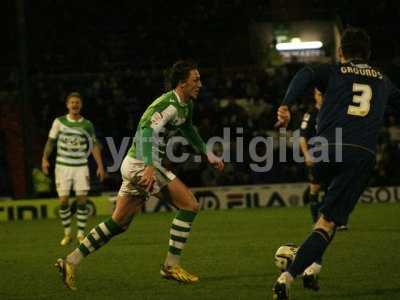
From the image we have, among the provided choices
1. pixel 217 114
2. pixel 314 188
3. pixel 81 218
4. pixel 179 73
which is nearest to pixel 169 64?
pixel 217 114

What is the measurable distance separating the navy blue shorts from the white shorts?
2018mm

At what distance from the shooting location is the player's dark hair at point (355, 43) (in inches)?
269

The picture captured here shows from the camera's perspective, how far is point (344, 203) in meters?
6.80

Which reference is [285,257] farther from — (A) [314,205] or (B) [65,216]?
(B) [65,216]

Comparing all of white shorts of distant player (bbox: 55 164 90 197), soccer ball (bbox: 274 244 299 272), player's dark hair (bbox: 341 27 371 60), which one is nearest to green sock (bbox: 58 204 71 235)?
white shorts of distant player (bbox: 55 164 90 197)

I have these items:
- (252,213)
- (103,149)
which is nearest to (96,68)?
(103,149)

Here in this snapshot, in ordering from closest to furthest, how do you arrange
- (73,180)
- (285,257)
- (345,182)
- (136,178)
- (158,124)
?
Result: 1. (345,182)
2. (285,257)
3. (158,124)
4. (136,178)
5. (73,180)

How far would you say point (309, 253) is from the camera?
6.74 meters

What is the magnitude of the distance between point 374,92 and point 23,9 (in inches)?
520

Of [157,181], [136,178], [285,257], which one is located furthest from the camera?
[157,181]

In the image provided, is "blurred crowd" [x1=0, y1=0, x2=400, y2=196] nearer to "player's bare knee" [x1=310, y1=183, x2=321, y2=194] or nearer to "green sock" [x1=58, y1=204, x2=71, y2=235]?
"green sock" [x1=58, y1=204, x2=71, y2=235]

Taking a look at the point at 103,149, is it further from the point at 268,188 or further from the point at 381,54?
the point at 381,54

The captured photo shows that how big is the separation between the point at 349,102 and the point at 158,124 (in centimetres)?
203

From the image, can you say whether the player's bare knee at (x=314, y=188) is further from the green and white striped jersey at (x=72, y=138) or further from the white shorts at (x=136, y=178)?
the white shorts at (x=136, y=178)
